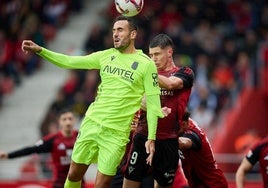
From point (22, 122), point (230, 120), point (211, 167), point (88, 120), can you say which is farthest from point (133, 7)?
point (22, 122)

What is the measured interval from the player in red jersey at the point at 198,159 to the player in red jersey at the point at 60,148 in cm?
241

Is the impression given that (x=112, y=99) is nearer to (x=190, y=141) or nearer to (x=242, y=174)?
(x=190, y=141)

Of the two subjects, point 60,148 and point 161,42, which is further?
point 60,148

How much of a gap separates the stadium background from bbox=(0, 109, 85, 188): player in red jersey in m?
2.88

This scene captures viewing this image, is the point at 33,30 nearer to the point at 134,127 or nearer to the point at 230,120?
the point at 230,120

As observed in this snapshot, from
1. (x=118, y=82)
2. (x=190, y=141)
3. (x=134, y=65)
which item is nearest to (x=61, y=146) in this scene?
(x=190, y=141)

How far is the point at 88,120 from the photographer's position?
10805 mm

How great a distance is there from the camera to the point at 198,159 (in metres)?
11.3

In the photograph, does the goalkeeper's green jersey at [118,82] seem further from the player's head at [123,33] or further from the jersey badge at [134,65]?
the player's head at [123,33]

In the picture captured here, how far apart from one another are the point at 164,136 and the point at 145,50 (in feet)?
33.5

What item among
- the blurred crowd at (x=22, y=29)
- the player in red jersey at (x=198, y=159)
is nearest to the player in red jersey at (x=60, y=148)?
the player in red jersey at (x=198, y=159)

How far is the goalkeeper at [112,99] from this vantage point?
35.0 ft

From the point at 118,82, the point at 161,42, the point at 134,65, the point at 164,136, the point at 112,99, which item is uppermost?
the point at 161,42

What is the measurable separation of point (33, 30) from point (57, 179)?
1114 centimetres
